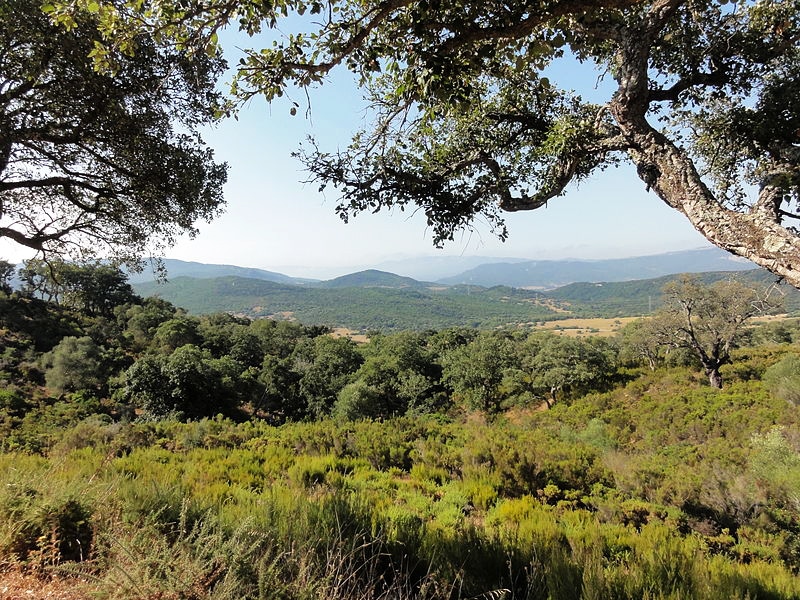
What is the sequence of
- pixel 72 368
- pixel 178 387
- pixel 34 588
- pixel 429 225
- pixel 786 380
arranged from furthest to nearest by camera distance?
1. pixel 72 368
2. pixel 178 387
3. pixel 786 380
4. pixel 429 225
5. pixel 34 588

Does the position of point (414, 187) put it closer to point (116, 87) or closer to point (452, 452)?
point (116, 87)

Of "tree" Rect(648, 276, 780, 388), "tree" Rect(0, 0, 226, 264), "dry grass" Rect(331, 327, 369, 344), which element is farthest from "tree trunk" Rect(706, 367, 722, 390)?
"dry grass" Rect(331, 327, 369, 344)

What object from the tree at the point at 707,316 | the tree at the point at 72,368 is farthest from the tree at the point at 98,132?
the tree at the point at 72,368

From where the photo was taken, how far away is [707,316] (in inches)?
923

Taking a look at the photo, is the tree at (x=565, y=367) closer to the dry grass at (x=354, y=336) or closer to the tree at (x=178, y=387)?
the tree at (x=178, y=387)

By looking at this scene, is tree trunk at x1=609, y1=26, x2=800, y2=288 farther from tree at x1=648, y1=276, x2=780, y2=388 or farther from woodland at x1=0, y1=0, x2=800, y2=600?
tree at x1=648, y1=276, x2=780, y2=388

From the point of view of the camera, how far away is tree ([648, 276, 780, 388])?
21.8 metres

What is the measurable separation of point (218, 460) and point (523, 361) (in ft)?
107

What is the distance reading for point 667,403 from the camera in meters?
21.2

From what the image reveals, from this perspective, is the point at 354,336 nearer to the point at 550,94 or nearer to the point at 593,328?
the point at 593,328

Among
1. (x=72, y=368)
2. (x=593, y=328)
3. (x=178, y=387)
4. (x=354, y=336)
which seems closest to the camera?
(x=178, y=387)

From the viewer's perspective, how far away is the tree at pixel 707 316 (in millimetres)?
21781

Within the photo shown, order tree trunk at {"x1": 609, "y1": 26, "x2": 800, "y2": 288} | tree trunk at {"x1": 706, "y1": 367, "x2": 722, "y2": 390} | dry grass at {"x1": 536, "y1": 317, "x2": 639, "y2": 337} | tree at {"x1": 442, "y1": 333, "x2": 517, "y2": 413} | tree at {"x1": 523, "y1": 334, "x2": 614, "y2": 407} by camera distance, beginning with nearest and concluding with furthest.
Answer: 1. tree trunk at {"x1": 609, "y1": 26, "x2": 800, "y2": 288}
2. tree trunk at {"x1": 706, "y1": 367, "x2": 722, "y2": 390}
3. tree at {"x1": 523, "y1": 334, "x2": 614, "y2": 407}
4. tree at {"x1": 442, "y1": 333, "x2": 517, "y2": 413}
5. dry grass at {"x1": 536, "y1": 317, "x2": 639, "y2": 337}

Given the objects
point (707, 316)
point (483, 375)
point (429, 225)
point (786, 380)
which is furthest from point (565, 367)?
point (429, 225)
